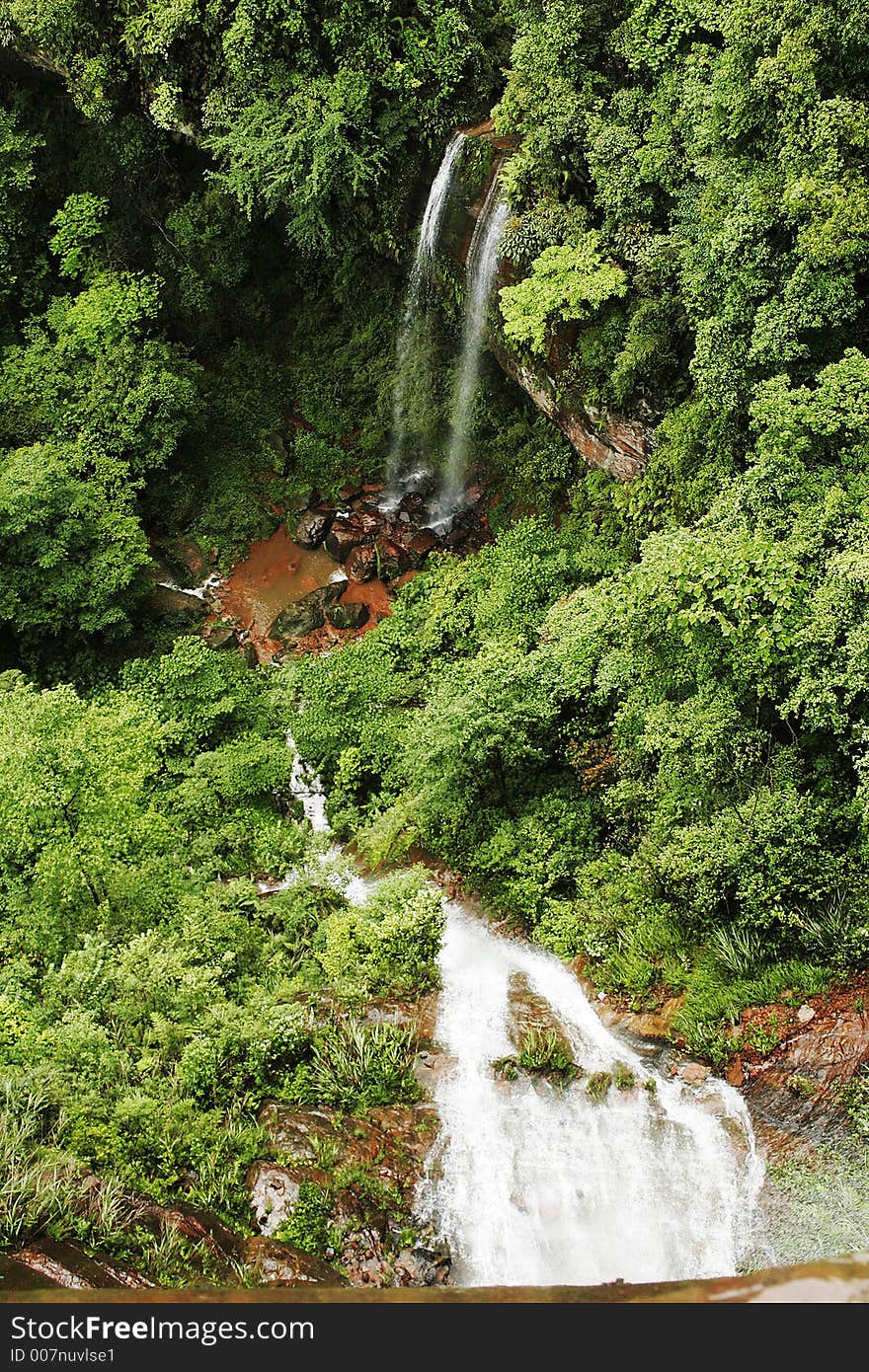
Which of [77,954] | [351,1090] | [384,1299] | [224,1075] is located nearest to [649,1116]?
[351,1090]

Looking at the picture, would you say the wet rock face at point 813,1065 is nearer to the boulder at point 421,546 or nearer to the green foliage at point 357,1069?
the green foliage at point 357,1069

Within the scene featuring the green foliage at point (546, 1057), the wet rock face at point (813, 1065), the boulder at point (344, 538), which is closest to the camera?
the wet rock face at point (813, 1065)

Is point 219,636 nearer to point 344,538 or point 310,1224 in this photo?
point 344,538

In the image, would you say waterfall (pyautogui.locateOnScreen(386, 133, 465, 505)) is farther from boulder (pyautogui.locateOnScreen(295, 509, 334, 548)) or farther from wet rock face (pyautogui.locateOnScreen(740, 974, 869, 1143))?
wet rock face (pyautogui.locateOnScreen(740, 974, 869, 1143))

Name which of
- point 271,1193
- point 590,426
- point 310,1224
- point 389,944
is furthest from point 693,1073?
point 590,426

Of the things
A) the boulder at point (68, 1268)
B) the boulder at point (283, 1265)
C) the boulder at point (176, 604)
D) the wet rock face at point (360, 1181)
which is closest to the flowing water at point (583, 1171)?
the wet rock face at point (360, 1181)

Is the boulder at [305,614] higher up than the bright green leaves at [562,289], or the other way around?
the bright green leaves at [562,289]
